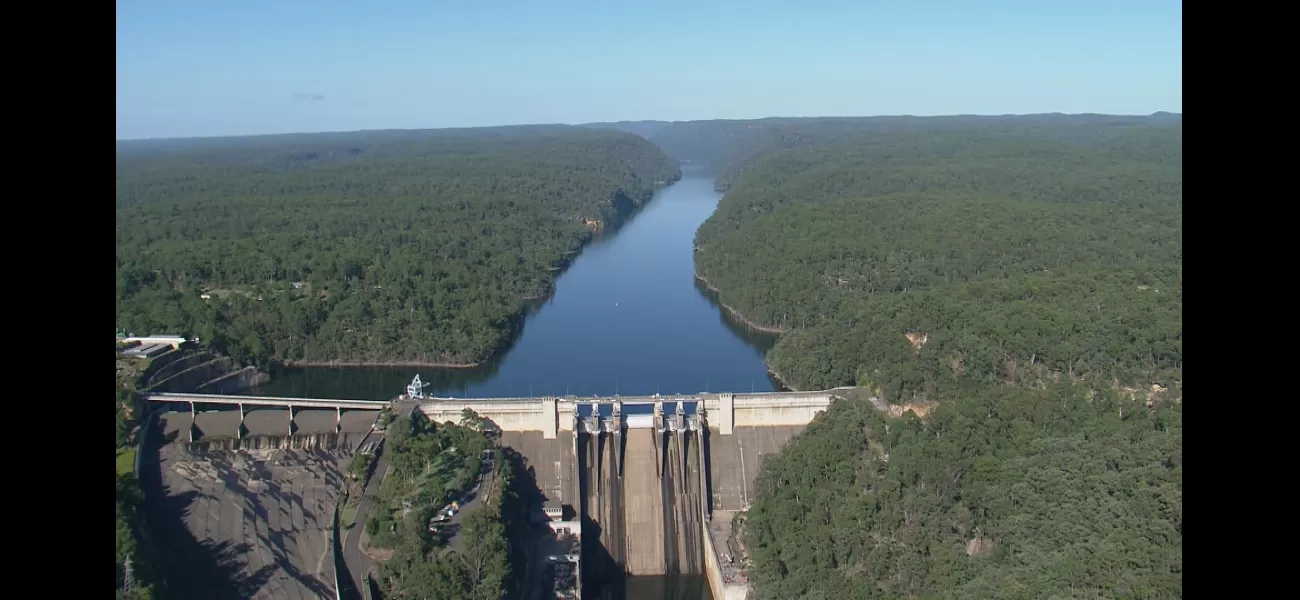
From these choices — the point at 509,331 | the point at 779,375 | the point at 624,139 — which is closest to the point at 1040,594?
the point at 779,375

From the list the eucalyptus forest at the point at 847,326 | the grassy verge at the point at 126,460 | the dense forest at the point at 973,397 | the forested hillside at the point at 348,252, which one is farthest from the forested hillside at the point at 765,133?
the grassy verge at the point at 126,460

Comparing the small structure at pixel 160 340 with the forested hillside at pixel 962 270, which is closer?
the forested hillside at pixel 962 270

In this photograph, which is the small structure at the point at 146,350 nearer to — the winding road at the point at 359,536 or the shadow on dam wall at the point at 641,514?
the winding road at the point at 359,536

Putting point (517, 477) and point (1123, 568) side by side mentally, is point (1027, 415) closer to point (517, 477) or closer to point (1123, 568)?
point (1123, 568)

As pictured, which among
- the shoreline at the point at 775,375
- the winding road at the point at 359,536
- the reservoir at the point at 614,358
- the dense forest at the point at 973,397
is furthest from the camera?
the reservoir at the point at 614,358
